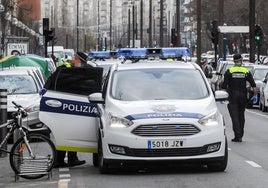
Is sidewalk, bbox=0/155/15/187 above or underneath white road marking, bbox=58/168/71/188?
underneath

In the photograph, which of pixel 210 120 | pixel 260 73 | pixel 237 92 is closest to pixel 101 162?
pixel 210 120

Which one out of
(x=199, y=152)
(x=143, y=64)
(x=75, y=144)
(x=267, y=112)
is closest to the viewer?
(x=199, y=152)

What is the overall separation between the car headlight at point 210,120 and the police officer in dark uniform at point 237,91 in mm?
5055

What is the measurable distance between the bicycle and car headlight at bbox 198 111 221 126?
220cm

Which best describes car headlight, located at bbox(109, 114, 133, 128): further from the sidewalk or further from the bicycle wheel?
the sidewalk

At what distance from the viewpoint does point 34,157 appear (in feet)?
37.8

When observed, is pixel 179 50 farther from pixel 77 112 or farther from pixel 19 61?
pixel 77 112

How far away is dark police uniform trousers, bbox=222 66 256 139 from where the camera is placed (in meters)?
16.8

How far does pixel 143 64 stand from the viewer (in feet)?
43.4

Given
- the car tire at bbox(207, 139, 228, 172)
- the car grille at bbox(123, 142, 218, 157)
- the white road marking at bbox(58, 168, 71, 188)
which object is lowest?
the white road marking at bbox(58, 168, 71, 188)

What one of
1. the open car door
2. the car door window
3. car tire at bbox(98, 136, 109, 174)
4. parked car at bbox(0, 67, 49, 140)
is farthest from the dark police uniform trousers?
car tire at bbox(98, 136, 109, 174)

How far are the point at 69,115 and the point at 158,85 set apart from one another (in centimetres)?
147

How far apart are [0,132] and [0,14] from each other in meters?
24.6

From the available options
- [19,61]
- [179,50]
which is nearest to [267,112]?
[179,50]
